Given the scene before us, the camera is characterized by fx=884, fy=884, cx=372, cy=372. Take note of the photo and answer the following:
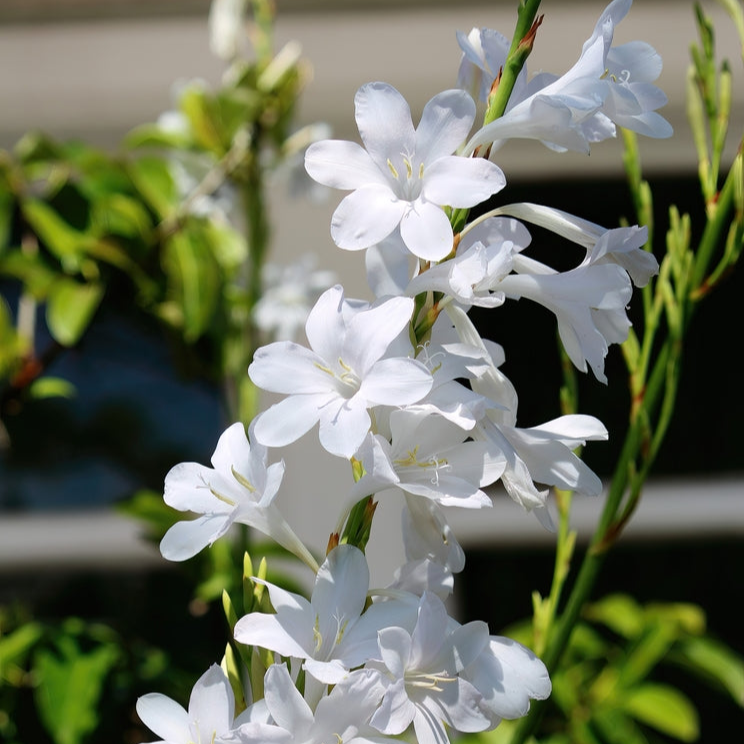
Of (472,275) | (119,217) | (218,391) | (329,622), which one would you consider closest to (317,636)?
(329,622)

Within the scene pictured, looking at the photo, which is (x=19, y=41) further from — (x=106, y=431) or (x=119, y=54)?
(x=106, y=431)

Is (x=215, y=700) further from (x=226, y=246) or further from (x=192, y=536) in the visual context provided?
(x=226, y=246)

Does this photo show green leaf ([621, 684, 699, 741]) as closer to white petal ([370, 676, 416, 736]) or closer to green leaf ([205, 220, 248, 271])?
green leaf ([205, 220, 248, 271])

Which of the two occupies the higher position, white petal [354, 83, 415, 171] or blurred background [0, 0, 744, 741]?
white petal [354, 83, 415, 171]

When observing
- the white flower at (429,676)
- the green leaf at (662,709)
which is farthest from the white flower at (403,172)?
the green leaf at (662,709)

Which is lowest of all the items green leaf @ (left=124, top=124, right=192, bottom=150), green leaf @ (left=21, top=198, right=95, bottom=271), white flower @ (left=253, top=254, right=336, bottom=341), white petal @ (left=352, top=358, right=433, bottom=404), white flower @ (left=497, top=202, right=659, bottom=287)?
white flower @ (left=253, top=254, right=336, bottom=341)

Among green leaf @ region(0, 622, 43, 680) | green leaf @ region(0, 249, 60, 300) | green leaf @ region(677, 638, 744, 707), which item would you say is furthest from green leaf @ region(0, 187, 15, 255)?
green leaf @ region(677, 638, 744, 707)

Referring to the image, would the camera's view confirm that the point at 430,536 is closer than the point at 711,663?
Yes

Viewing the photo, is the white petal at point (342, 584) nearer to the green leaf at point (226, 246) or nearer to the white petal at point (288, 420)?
the white petal at point (288, 420)
